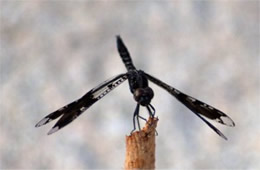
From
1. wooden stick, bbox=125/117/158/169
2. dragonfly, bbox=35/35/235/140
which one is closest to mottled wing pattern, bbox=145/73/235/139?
dragonfly, bbox=35/35/235/140

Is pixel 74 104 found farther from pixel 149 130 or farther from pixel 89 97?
pixel 149 130

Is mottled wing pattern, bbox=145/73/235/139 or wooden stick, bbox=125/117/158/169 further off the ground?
mottled wing pattern, bbox=145/73/235/139

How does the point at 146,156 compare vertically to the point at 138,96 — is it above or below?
below

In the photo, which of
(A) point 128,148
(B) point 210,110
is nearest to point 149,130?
(A) point 128,148

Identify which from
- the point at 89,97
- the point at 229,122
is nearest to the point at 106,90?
the point at 89,97

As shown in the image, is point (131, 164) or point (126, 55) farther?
point (126, 55)

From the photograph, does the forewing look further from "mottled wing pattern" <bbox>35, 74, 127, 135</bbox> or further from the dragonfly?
"mottled wing pattern" <bbox>35, 74, 127, 135</bbox>

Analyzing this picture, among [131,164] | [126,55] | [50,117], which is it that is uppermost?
[126,55]
